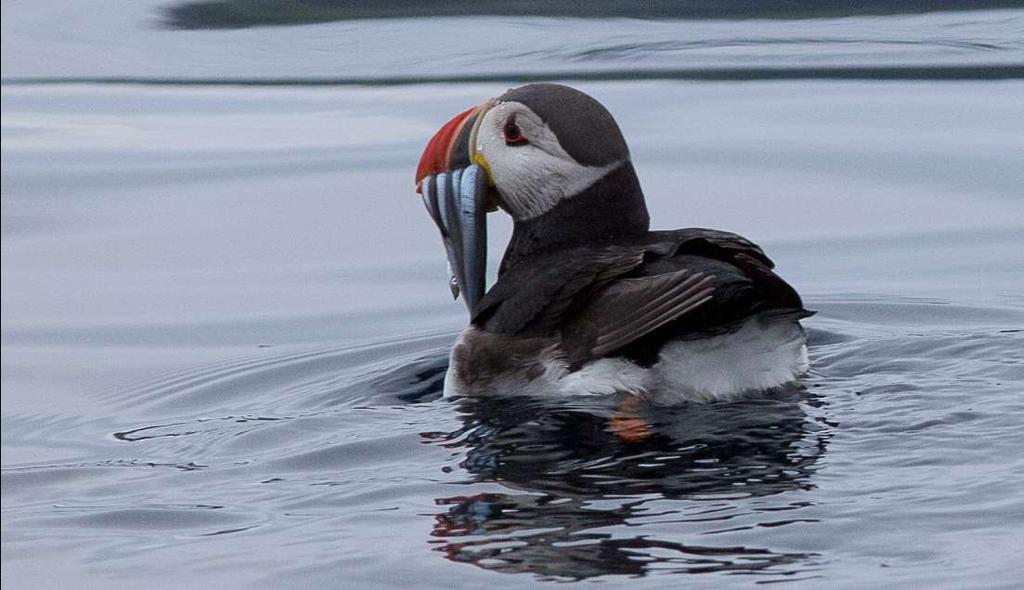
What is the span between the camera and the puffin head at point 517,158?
18.0ft

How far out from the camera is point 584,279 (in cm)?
504

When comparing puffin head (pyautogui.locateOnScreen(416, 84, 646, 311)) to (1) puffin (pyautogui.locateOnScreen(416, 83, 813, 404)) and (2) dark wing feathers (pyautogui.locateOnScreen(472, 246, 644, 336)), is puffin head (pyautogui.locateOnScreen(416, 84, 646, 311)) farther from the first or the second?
(2) dark wing feathers (pyautogui.locateOnScreen(472, 246, 644, 336))

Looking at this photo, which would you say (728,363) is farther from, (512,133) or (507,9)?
(507,9)

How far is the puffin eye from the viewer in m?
5.54

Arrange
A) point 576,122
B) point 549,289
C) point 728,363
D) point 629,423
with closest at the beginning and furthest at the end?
1. point 629,423
2. point 549,289
3. point 728,363
4. point 576,122

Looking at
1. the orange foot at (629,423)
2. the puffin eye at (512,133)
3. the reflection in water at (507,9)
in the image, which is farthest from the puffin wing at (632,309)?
the reflection in water at (507,9)

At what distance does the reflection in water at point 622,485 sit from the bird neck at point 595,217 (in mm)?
563

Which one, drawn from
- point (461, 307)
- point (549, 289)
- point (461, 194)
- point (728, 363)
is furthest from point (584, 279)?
point (461, 307)

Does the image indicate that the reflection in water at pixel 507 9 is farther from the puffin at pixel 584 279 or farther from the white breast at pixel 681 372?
the white breast at pixel 681 372

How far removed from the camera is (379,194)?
31.2 ft

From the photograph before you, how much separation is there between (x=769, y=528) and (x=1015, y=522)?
498mm

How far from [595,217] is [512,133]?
34 centimetres

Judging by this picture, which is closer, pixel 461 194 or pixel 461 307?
pixel 461 194

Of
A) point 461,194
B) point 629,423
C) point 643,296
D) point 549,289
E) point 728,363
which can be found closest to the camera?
point 643,296
